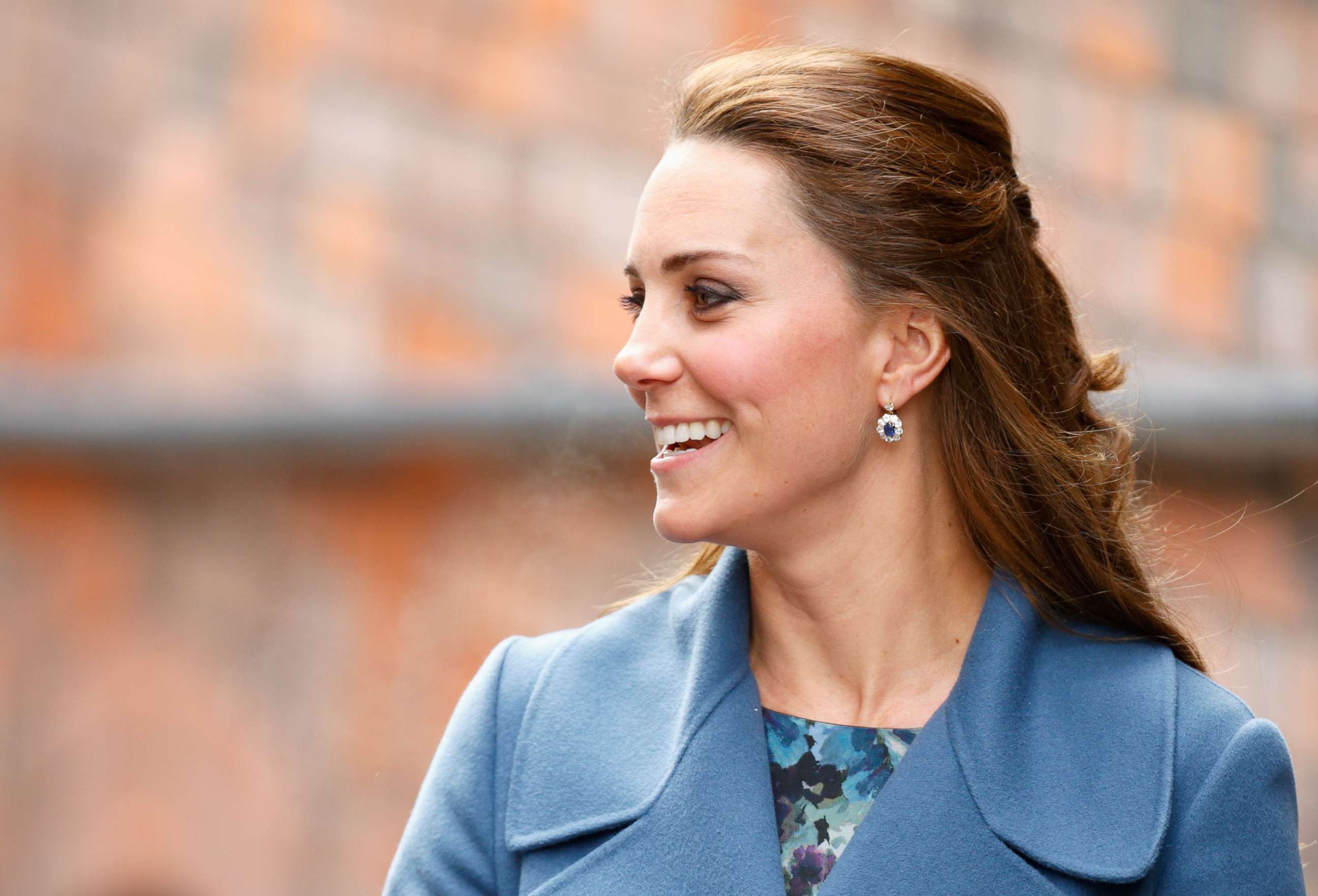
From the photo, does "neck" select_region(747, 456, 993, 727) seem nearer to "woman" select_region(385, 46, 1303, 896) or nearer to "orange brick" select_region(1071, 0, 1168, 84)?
"woman" select_region(385, 46, 1303, 896)

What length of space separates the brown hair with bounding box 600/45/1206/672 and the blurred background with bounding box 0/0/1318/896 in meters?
1.89

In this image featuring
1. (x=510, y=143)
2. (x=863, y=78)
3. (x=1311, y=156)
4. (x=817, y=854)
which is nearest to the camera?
(x=817, y=854)

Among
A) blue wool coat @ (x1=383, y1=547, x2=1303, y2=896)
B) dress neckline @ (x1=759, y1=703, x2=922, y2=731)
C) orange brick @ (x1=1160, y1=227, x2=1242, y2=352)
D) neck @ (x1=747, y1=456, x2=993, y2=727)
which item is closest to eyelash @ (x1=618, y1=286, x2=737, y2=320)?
neck @ (x1=747, y1=456, x2=993, y2=727)

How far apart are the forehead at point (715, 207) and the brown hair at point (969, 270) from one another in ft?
0.11

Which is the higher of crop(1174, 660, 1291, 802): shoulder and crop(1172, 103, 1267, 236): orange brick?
crop(1172, 103, 1267, 236): orange brick

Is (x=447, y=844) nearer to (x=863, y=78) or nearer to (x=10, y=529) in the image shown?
(x=863, y=78)

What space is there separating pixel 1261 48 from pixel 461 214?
7.98ft

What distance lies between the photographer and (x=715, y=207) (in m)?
2.38

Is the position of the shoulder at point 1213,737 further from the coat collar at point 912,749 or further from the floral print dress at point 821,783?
the floral print dress at point 821,783

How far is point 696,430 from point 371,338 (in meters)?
2.58

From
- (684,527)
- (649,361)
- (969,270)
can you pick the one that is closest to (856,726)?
(684,527)

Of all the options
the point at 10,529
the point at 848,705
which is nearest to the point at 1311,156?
the point at 848,705

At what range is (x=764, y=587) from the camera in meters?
2.58

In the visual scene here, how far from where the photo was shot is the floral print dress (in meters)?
2.31
